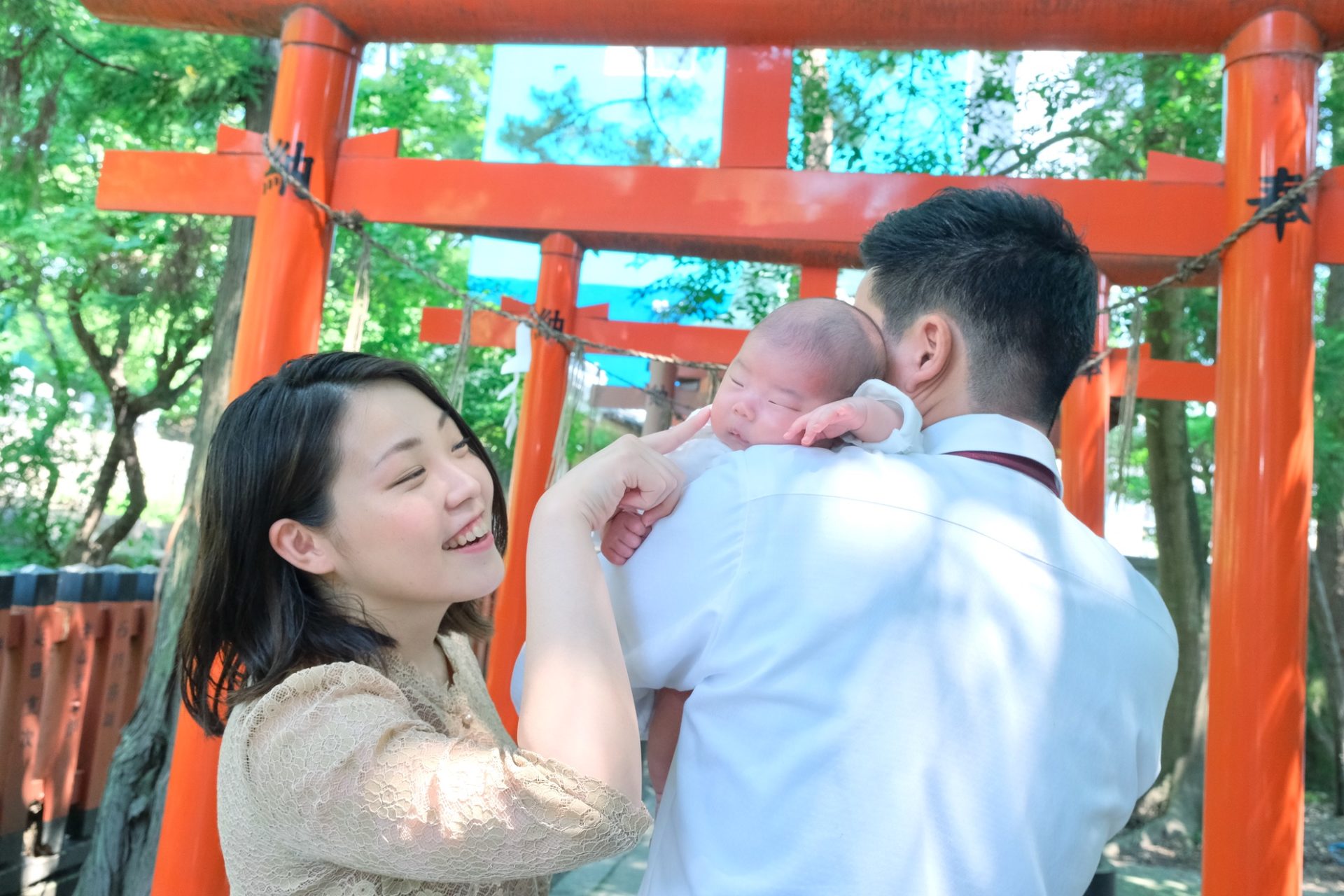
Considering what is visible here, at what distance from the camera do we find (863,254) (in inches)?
52.1

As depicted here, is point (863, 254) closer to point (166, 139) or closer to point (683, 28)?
point (683, 28)

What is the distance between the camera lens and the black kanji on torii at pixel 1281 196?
95.8 inches

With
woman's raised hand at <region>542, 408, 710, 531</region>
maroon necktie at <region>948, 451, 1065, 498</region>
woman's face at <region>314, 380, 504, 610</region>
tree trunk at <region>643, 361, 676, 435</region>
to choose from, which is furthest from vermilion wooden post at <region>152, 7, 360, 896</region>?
tree trunk at <region>643, 361, 676, 435</region>

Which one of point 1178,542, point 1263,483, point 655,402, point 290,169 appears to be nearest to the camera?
point 1263,483

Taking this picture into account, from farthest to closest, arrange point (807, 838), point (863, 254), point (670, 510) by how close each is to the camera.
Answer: point (863, 254)
point (670, 510)
point (807, 838)

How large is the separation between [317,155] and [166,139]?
6.43m

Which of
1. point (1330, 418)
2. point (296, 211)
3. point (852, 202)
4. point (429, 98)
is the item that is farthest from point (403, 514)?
point (429, 98)

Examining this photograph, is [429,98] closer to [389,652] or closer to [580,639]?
[389,652]

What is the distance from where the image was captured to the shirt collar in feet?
3.67

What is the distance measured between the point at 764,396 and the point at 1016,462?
1.16 feet

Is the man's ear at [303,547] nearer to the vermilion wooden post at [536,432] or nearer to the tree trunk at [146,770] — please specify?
the vermilion wooden post at [536,432]

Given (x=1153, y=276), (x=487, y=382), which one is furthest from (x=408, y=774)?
(x=487, y=382)

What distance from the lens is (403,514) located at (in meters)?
1.31

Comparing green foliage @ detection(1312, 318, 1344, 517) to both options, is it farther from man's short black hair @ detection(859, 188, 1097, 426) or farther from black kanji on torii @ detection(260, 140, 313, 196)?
man's short black hair @ detection(859, 188, 1097, 426)
